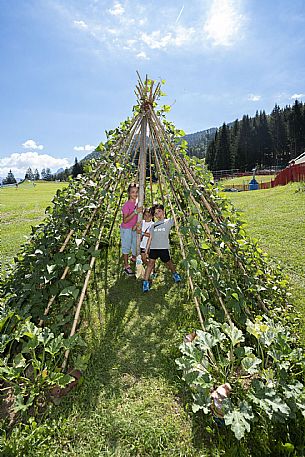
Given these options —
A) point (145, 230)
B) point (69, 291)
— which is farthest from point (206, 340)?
point (145, 230)

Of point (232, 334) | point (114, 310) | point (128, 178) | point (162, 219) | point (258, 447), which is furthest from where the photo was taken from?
point (128, 178)

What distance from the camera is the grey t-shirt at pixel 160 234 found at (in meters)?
3.72

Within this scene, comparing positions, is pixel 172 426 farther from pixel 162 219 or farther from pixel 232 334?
pixel 162 219

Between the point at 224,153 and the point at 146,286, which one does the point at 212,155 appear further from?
the point at 146,286

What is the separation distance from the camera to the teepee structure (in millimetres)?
1847

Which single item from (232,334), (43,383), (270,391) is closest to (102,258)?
(43,383)

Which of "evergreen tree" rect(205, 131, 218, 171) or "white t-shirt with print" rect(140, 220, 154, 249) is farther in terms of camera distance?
"evergreen tree" rect(205, 131, 218, 171)

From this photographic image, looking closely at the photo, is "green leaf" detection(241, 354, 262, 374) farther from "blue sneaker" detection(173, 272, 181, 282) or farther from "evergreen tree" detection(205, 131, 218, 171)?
"evergreen tree" detection(205, 131, 218, 171)

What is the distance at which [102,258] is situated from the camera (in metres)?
4.61

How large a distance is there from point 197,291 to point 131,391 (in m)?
0.96

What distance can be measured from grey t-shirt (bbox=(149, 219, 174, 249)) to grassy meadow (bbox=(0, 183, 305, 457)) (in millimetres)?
555

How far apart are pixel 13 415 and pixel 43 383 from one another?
0.89ft

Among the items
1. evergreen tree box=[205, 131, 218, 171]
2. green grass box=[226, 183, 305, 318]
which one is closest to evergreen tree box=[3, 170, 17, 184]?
evergreen tree box=[205, 131, 218, 171]

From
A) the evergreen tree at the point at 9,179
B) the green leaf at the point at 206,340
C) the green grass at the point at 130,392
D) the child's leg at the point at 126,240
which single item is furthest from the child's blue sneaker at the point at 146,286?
the evergreen tree at the point at 9,179
